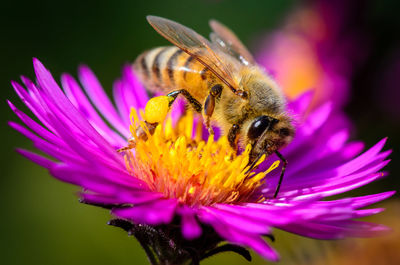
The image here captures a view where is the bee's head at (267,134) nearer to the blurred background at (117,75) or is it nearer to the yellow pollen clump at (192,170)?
the yellow pollen clump at (192,170)

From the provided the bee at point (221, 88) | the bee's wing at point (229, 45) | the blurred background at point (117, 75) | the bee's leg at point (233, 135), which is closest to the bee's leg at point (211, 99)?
the bee at point (221, 88)

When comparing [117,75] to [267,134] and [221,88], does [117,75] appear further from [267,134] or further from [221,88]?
[267,134]

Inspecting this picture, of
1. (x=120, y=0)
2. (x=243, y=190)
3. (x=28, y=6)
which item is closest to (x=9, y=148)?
(x=28, y=6)

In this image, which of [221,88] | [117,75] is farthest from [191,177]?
[117,75]

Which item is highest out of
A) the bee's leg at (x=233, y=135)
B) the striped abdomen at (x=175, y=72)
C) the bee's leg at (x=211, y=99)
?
the striped abdomen at (x=175, y=72)

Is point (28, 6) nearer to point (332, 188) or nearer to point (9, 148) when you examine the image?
point (9, 148)

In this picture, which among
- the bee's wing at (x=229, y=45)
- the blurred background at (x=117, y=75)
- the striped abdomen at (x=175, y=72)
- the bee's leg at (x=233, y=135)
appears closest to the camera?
the bee's leg at (x=233, y=135)

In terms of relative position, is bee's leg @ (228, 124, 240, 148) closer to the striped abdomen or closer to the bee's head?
the bee's head

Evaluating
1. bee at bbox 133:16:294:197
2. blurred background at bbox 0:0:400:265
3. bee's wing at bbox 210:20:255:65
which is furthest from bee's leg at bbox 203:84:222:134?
blurred background at bbox 0:0:400:265
